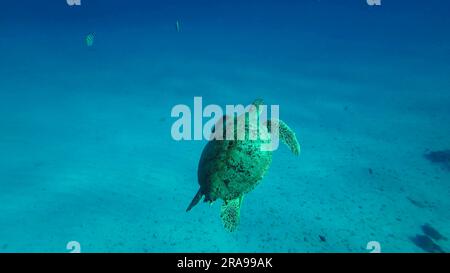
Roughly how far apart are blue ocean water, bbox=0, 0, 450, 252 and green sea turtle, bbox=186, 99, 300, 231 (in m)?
3.38

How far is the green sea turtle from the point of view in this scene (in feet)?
13.0

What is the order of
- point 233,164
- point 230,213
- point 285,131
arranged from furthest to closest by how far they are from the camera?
point 285,131, point 230,213, point 233,164

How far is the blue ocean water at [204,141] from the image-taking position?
24.9 feet

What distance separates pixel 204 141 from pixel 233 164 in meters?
7.09

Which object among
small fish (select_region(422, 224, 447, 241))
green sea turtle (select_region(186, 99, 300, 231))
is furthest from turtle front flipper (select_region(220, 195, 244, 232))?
small fish (select_region(422, 224, 447, 241))

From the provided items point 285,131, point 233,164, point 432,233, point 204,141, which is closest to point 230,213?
point 233,164

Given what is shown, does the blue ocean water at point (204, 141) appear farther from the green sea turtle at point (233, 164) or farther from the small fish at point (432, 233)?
the green sea turtle at point (233, 164)

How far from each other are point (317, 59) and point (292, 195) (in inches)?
546

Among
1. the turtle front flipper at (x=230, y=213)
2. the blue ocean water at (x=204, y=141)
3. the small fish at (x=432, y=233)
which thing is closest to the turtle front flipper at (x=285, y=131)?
the turtle front flipper at (x=230, y=213)

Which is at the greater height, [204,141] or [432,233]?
[204,141]

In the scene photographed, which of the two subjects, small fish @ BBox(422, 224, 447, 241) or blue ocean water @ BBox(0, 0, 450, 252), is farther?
small fish @ BBox(422, 224, 447, 241)

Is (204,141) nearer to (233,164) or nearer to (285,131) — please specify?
(285,131)

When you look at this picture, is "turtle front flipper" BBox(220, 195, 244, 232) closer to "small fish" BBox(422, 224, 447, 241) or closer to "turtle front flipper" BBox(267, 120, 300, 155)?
"turtle front flipper" BBox(267, 120, 300, 155)

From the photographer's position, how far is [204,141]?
11000mm
